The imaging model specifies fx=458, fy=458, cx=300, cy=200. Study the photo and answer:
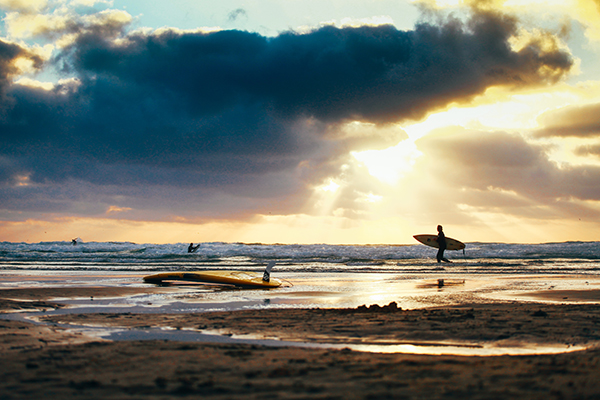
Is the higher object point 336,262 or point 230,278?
point 230,278

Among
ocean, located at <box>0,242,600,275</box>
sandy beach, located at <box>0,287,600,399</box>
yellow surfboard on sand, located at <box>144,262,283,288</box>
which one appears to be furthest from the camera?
ocean, located at <box>0,242,600,275</box>

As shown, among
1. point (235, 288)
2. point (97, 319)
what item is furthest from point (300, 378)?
point (235, 288)

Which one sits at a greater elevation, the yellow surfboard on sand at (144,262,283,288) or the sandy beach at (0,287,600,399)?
the sandy beach at (0,287,600,399)

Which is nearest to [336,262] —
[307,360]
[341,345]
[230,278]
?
[230,278]

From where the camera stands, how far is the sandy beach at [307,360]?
11.5ft

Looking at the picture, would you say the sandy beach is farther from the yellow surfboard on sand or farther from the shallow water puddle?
the yellow surfboard on sand

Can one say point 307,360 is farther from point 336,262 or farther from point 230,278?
point 336,262

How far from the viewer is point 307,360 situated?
4430 millimetres

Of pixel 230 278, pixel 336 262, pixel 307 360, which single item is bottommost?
pixel 336 262

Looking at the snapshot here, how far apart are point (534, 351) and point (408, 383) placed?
7.10ft

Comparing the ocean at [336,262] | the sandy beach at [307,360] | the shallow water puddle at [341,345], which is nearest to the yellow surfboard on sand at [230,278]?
the sandy beach at [307,360]

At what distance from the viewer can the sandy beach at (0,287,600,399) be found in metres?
3.49

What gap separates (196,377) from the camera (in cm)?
386

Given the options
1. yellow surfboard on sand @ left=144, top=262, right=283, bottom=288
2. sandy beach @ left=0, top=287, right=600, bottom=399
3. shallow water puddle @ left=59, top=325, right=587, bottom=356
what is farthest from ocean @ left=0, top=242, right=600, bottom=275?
shallow water puddle @ left=59, top=325, right=587, bottom=356
